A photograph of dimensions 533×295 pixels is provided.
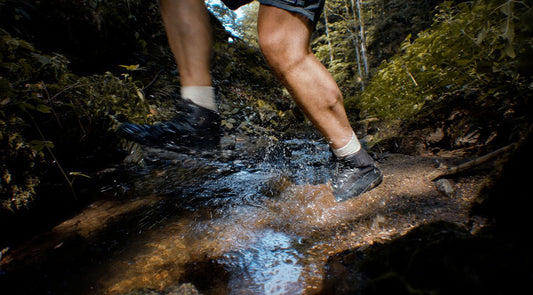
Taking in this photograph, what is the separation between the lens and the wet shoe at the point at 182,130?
1685 mm

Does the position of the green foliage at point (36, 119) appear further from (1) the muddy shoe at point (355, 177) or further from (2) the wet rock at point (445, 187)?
(2) the wet rock at point (445, 187)

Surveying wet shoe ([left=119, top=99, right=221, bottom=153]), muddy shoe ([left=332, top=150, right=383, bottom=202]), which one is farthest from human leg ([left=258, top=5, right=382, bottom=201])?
wet shoe ([left=119, top=99, right=221, bottom=153])

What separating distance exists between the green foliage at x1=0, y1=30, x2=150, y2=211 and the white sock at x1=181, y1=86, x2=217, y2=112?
74 cm

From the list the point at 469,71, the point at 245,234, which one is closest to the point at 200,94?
the point at 245,234

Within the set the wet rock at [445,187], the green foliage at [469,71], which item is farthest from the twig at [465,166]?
the green foliage at [469,71]

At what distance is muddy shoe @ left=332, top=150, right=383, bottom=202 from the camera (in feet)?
4.29

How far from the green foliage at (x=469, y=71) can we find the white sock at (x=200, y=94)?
1618 millimetres

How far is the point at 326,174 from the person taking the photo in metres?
1.70

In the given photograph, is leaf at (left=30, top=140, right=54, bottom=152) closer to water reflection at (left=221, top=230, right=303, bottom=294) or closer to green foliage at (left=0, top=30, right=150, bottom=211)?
green foliage at (left=0, top=30, right=150, bottom=211)

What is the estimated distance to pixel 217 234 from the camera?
39.8 inches

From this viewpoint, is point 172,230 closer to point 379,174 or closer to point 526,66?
point 379,174

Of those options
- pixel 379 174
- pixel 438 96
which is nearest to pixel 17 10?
pixel 379 174

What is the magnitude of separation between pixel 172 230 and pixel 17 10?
2.72 meters

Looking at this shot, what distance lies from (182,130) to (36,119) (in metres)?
0.85
